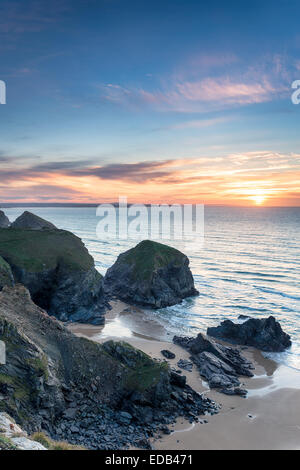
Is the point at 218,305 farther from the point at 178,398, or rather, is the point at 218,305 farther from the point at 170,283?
the point at 178,398

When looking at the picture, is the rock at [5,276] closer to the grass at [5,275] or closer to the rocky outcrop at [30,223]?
the grass at [5,275]

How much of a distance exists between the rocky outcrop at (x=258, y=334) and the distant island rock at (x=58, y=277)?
20.1 metres

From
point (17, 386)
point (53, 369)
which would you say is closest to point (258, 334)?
point (53, 369)

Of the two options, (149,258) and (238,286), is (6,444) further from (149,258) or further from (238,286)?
(238,286)

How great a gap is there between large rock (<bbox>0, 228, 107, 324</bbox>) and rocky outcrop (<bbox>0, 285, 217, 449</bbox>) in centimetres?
2080

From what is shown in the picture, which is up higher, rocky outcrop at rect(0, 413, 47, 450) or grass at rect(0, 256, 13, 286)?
grass at rect(0, 256, 13, 286)

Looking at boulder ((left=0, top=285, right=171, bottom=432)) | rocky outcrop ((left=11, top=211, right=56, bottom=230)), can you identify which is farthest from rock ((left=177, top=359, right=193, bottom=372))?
rocky outcrop ((left=11, top=211, right=56, bottom=230))

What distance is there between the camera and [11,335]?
992 inches

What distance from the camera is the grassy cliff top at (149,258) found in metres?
66.6

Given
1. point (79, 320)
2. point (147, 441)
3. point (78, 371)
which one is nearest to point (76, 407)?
point (78, 371)

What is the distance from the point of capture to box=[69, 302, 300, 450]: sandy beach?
80.9ft

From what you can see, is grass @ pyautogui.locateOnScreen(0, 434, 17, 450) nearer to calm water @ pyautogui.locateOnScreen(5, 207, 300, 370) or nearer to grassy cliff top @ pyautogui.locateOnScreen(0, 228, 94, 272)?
calm water @ pyautogui.locateOnScreen(5, 207, 300, 370)

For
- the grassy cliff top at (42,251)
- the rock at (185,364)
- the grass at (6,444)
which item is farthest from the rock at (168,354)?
the grass at (6,444)

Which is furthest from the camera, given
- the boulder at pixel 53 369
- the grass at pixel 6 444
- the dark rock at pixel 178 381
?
the dark rock at pixel 178 381
